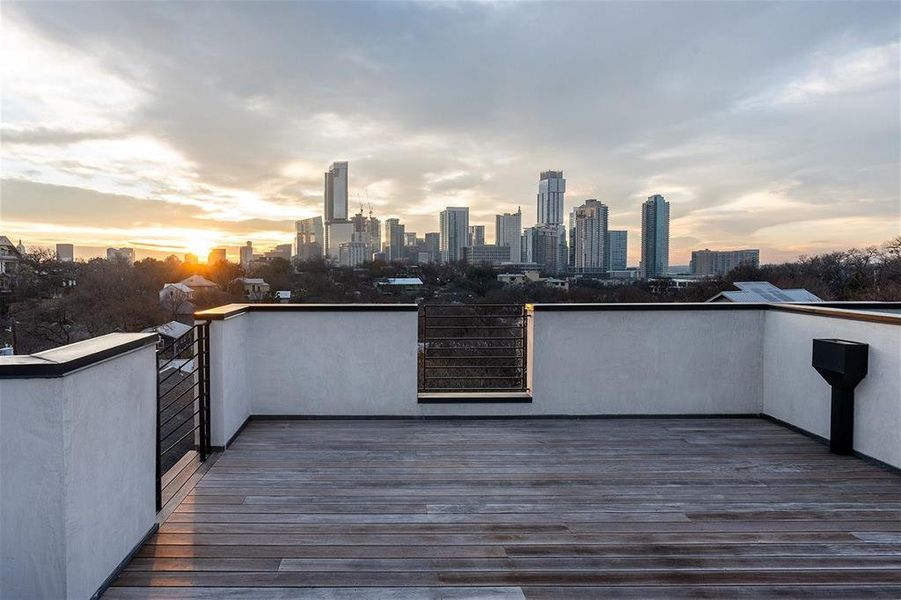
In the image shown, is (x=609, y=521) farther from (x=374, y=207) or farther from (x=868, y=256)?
(x=868, y=256)

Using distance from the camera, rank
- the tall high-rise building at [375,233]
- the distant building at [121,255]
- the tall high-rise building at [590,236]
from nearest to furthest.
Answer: the tall high-rise building at [590,236] < the tall high-rise building at [375,233] < the distant building at [121,255]

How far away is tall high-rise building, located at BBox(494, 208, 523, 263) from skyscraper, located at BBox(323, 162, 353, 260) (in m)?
5.74

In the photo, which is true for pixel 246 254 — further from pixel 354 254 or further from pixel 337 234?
pixel 354 254

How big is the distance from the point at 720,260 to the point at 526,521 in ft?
56.2

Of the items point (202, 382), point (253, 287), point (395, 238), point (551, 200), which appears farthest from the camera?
point (253, 287)

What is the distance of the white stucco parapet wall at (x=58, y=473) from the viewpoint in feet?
5.40

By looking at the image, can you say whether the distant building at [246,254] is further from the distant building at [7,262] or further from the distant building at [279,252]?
the distant building at [7,262]

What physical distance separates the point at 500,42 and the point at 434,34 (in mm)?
1006

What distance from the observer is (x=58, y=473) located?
167cm

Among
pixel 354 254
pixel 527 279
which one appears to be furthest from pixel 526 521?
pixel 354 254

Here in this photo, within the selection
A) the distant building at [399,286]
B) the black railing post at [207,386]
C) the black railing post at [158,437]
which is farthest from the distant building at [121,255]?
the black railing post at [158,437]

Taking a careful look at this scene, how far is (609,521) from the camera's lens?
254 cm

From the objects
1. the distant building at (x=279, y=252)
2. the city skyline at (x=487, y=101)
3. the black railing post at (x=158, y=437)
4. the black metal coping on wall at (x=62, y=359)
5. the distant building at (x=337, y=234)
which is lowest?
the black railing post at (x=158, y=437)

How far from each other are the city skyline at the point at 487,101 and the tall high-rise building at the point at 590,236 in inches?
47.0
